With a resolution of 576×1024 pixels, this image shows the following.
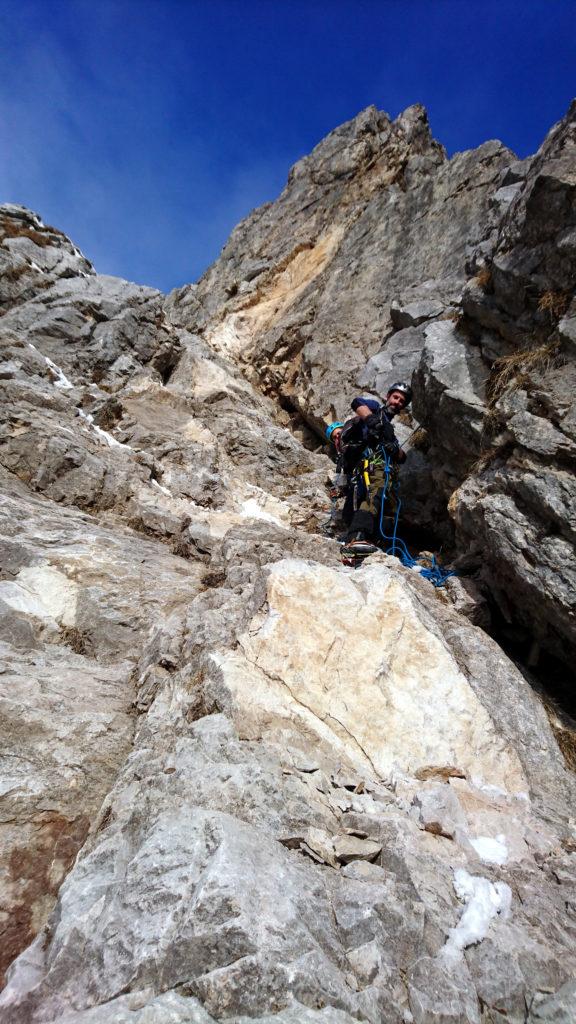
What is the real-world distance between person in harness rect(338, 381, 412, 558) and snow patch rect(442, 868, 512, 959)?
6.78m

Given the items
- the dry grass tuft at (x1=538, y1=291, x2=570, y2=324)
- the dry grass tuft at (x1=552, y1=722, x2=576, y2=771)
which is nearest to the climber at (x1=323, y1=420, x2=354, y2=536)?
the dry grass tuft at (x1=538, y1=291, x2=570, y2=324)

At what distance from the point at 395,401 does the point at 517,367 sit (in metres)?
4.58

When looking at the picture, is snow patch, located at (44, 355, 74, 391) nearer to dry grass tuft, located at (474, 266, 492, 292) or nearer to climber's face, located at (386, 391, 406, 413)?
climber's face, located at (386, 391, 406, 413)

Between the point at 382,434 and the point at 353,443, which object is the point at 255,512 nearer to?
the point at 353,443

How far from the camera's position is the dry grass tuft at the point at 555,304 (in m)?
7.77

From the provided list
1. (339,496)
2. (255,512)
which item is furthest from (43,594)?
(339,496)

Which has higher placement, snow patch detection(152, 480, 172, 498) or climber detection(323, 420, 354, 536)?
climber detection(323, 420, 354, 536)

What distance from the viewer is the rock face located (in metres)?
2.64

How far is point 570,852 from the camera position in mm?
3859

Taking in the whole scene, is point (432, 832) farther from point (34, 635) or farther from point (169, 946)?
point (34, 635)

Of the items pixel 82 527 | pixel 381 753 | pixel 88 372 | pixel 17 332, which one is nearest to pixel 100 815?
pixel 381 753

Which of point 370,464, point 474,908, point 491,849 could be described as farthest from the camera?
point 370,464

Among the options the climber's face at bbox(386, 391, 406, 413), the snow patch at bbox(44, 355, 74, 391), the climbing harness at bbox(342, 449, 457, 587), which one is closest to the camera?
the climbing harness at bbox(342, 449, 457, 587)

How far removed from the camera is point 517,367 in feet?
27.2
